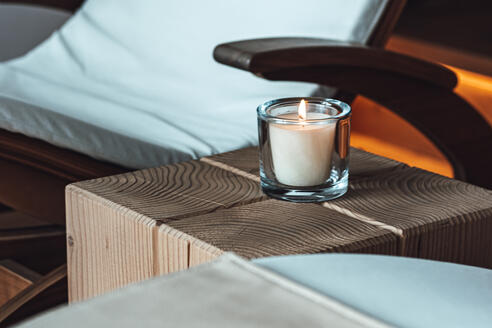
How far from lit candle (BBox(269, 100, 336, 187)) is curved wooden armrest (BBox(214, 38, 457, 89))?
0.19 meters

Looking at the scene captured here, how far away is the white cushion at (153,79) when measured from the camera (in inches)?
48.1

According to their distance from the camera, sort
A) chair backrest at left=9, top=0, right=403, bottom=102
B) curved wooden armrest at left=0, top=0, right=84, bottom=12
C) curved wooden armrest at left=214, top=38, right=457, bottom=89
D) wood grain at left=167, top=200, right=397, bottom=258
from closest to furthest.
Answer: wood grain at left=167, top=200, right=397, bottom=258 → curved wooden armrest at left=214, top=38, right=457, bottom=89 → chair backrest at left=9, top=0, right=403, bottom=102 → curved wooden armrest at left=0, top=0, right=84, bottom=12

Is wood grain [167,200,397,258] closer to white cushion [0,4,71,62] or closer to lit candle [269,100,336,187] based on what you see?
lit candle [269,100,336,187]

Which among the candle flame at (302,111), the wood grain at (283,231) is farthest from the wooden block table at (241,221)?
the candle flame at (302,111)

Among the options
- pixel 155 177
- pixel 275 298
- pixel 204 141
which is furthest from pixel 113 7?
pixel 275 298

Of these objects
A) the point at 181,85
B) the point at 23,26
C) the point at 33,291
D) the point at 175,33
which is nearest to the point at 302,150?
the point at 33,291

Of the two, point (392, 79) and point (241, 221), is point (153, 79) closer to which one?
point (392, 79)

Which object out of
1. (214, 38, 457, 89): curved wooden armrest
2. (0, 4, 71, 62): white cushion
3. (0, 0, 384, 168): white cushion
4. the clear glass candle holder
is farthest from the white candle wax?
(0, 4, 71, 62): white cushion

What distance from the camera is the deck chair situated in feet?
3.81

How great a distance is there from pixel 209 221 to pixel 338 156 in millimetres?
181

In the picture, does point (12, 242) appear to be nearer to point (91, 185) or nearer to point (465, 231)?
point (91, 185)

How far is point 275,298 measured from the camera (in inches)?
21.8

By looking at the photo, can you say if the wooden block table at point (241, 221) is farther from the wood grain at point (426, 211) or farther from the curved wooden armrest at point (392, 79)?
the curved wooden armrest at point (392, 79)

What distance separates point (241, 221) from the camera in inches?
35.7
